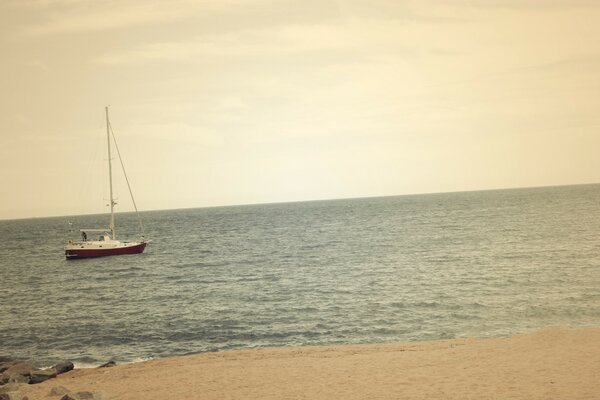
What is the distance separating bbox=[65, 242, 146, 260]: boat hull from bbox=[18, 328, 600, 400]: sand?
5629 cm

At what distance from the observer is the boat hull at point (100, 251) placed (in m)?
73.0

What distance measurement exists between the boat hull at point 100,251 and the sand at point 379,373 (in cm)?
5629

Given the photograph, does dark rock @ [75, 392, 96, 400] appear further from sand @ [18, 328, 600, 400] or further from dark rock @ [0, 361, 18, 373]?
dark rock @ [0, 361, 18, 373]

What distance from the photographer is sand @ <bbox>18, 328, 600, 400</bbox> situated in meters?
14.2

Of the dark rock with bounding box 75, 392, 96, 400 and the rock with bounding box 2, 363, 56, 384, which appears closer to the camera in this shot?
the dark rock with bounding box 75, 392, 96, 400

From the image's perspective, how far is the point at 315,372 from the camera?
674 inches

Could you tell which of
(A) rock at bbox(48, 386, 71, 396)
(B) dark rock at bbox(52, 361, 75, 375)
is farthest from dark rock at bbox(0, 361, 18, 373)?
(A) rock at bbox(48, 386, 71, 396)

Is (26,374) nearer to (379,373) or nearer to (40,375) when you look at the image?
(40,375)

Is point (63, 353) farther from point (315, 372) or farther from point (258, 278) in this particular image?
point (258, 278)

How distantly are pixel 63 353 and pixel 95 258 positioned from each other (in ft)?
168

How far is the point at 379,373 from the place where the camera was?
53.9 ft

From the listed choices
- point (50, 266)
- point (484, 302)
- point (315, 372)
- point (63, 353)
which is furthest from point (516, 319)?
point (50, 266)

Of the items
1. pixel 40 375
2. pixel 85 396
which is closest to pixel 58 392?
pixel 85 396

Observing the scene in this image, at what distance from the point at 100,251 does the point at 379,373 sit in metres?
65.1
